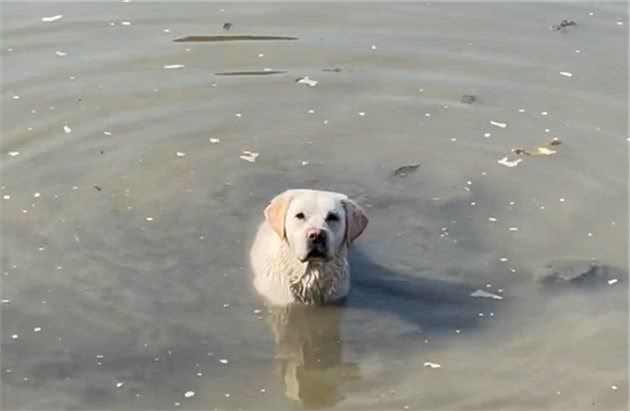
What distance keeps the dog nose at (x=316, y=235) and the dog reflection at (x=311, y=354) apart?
2.69ft

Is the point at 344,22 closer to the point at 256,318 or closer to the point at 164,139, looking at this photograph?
the point at 164,139

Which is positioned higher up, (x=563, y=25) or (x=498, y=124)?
(x=563, y=25)

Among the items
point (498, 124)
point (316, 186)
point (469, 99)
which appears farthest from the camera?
point (469, 99)

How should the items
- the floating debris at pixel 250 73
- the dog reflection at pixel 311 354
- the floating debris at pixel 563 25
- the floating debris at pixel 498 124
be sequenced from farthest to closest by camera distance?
the floating debris at pixel 563 25, the floating debris at pixel 250 73, the floating debris at pixel 498 124, the dog reflection at pixel 311 354

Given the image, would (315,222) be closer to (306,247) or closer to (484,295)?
(306,247)

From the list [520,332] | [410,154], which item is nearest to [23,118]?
[410,154]

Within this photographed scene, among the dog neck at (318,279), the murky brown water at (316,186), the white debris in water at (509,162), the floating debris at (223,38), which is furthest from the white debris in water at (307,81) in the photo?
the dog neck at (318,279)

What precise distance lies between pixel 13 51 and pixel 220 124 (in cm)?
320

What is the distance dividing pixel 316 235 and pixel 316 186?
2.60m

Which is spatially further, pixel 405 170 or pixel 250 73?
pixel 250 73

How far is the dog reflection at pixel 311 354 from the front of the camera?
10.0m

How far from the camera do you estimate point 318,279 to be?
36.2 feet

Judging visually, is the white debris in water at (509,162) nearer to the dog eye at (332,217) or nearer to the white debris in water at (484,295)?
the white debris in water at (484,295)

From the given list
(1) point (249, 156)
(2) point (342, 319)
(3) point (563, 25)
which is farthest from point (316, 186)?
(3) point (563, 25)
